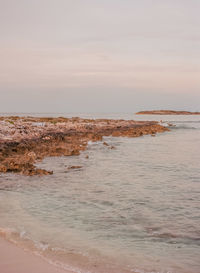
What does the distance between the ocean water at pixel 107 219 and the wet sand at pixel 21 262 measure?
0.19 meters

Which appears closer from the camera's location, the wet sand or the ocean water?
the wet sand

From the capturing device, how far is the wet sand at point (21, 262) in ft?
13.5

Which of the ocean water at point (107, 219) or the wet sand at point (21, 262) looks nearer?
the wet sand at point (21, 262)

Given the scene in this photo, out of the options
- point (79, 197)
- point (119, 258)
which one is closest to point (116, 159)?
point (79, 197)

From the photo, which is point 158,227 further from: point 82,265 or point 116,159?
point 116,159

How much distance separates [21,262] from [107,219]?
2627 millimetres

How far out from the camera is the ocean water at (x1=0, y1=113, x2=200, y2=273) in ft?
15.5

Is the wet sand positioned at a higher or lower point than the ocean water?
higher

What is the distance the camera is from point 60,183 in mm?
10328

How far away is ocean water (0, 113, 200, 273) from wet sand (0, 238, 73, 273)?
7.3 inches

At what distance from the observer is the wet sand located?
13.5 feet

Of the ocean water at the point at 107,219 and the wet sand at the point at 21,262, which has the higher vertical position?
the wet sand at the point at 21,262

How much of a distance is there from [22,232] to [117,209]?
2.60 m

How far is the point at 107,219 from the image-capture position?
6.65m
